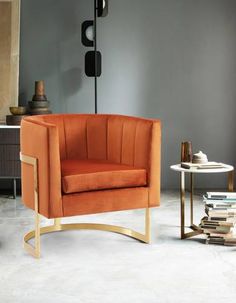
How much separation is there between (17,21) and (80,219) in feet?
7.36

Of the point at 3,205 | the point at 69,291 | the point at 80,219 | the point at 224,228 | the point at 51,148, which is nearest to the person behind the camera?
the point at 69,291

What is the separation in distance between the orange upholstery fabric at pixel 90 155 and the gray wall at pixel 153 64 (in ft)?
5.69

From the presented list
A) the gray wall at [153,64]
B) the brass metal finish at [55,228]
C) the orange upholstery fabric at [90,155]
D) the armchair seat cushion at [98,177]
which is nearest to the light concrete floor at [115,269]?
the brass metal finish at [55,228]

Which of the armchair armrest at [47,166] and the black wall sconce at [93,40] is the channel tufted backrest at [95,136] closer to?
the armchair armrest at [47,166]

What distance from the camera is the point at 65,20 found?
641 cm

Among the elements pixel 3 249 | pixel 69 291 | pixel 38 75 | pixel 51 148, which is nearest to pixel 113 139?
pixel 51 148

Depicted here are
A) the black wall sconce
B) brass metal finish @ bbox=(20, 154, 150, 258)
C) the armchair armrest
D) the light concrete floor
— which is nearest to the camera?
the light concrete floor

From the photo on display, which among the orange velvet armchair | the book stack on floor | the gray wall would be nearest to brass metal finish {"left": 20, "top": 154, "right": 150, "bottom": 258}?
the orange velvet armchair

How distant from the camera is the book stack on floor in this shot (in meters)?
4.36

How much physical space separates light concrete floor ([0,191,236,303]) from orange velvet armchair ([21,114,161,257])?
6.4 inches

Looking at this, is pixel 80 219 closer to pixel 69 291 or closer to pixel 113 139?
pixel 113 139

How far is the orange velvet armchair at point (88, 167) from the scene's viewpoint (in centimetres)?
407

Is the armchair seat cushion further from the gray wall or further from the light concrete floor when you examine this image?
the gray wall

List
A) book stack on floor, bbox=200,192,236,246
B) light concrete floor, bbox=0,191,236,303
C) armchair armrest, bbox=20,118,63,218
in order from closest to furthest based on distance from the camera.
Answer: light concrete floor, bbox=0,191,236,303 → armchair armrest, bbox=20,118,63,218 → book stack on floor, bbox=200,192,236,246
